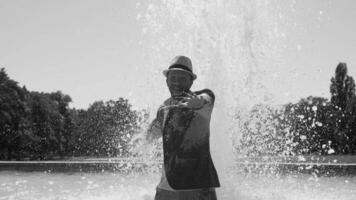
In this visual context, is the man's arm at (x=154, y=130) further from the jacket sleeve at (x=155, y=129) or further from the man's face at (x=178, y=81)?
the man's face at (x=178, y=81)

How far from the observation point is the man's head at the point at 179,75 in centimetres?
279

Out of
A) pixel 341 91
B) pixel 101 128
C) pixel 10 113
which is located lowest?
pixel 101 128

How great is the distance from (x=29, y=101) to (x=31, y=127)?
11.1 ft

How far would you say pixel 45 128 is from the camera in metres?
48.7

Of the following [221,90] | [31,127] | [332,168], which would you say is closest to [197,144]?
[221,90]

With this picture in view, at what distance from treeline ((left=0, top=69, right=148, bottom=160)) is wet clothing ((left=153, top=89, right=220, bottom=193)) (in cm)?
2494

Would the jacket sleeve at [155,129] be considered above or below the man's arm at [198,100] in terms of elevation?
below

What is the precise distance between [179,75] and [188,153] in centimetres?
52

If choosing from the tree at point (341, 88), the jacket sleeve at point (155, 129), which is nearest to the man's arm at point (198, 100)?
the jacket sleeve at point (155, 129)

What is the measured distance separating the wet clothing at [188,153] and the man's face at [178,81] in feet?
0.53

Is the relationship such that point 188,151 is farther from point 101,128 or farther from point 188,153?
point 101,128

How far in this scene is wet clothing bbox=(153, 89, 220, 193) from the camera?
2.60 metres

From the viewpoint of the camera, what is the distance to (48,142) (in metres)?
48.4

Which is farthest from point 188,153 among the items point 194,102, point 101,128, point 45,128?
point 101,128
